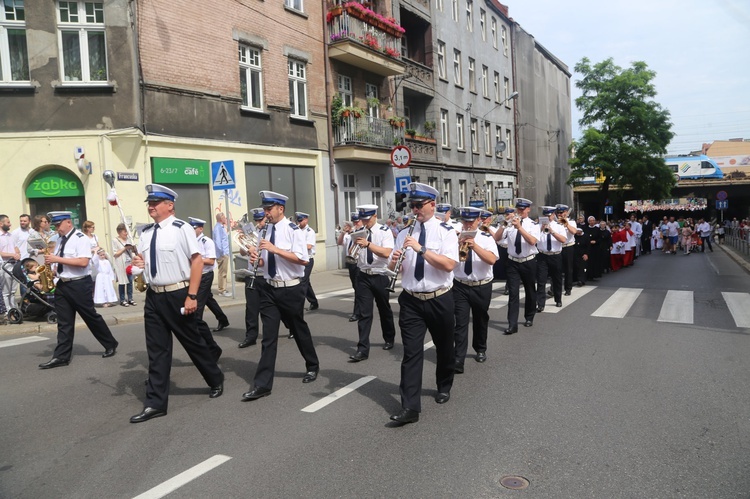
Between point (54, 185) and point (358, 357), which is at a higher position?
point (54, 185)

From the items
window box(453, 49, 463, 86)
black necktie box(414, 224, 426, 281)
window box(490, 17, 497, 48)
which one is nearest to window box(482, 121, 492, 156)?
window box(453, 49, 463, 86)

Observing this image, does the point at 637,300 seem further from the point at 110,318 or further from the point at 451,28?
the point at 451,28

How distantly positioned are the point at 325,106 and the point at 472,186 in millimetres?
14229

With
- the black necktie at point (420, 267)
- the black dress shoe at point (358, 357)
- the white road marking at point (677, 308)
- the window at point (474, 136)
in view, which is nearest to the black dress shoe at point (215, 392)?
the black dress shoe at point (358, 357)

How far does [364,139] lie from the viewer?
22375 millimetres

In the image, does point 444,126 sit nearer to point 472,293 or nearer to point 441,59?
point 441,59

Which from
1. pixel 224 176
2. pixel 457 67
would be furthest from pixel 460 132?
pixel 224 176

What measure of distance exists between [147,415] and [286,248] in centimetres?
207

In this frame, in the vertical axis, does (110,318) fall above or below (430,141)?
below

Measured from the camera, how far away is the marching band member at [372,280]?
778cm

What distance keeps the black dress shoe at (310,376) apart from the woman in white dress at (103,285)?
7545 mm

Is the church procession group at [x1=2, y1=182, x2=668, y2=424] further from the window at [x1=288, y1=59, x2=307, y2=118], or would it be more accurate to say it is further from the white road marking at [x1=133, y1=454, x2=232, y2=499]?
the window at [x1=288, y1=59, x2=307, y2=118]

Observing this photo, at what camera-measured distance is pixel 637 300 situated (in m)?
12.5

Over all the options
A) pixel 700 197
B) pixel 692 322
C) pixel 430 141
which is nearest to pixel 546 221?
pixel 692 322
